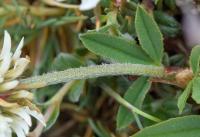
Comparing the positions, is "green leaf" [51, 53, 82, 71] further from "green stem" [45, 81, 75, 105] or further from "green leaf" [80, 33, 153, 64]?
"green leaf" [80, 33, 153, 64]

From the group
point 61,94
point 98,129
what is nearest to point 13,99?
point 61,94

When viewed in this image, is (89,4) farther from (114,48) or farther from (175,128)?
(175,128)

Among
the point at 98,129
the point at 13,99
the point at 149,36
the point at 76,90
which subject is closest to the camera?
the point at 13,99

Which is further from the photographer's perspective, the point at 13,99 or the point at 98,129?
the point at 98,129

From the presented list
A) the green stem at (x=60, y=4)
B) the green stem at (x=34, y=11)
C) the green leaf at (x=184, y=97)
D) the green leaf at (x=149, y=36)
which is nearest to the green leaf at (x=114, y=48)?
the green leaf at (x=149, y=36)

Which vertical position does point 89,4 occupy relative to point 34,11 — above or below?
above

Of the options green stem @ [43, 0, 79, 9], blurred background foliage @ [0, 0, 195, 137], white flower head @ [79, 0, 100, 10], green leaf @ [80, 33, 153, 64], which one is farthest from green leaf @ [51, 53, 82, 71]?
white flower head @ [79, 0, 100, 10]

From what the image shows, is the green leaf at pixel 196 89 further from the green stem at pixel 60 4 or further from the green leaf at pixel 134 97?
the green stem at pixel 60 4

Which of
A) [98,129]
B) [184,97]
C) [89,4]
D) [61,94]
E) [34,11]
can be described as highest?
[89,4]
